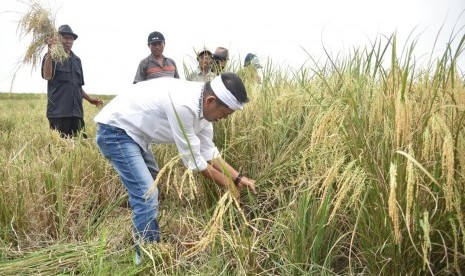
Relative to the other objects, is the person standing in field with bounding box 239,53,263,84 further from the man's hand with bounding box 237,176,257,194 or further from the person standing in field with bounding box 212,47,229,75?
the man's hand with bounding box 237,176,257,194

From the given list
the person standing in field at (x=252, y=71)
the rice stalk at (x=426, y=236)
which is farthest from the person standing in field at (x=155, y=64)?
the rice stalk at (x=426, y=236)

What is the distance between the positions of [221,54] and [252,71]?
33 centimetres

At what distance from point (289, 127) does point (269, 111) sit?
0.33 meters

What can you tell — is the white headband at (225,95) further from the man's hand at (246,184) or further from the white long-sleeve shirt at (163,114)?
the man's hand at (246,184)

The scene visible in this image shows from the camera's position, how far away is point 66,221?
269cm

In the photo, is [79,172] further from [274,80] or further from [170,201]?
[274,80]

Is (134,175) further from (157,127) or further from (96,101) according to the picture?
(96,101)

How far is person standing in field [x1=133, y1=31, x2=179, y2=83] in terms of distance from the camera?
4.62 metres

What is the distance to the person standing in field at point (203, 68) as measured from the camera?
355cm

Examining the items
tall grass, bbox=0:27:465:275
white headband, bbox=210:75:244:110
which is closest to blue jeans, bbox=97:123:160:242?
tall grass, bbox=0:27:465:275

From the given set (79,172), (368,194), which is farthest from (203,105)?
(79,172)

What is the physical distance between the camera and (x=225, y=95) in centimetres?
225

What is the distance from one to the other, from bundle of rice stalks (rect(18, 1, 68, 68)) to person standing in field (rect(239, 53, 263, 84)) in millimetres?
1967

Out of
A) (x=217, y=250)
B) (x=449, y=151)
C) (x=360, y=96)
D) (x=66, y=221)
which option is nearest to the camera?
(x=449, y=151)
